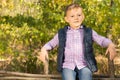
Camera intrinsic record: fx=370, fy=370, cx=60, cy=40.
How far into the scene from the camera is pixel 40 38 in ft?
19.9

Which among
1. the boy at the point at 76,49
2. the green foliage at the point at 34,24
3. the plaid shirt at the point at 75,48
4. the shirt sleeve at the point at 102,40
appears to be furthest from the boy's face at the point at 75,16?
the green foliage at the point at 34,24

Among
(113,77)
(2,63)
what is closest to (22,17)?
(2,63)

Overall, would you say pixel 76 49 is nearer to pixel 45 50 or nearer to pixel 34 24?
pixel 45 50

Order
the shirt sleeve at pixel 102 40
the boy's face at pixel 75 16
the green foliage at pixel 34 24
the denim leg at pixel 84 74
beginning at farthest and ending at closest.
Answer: the green foliage at pixel 34 24 → the boy's face at pixel 75 16 → the denim leg at pixel 84 74 → the shirt sleeve at pixel 102 40

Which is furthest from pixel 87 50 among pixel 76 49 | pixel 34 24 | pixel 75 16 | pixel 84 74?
pixel 34 24

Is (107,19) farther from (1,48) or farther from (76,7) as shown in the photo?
(1,48)

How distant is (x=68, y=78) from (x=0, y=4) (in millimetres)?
2395

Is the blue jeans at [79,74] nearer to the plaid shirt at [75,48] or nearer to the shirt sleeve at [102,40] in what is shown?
the plaid shirt at [75,48]

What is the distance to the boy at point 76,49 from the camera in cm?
435

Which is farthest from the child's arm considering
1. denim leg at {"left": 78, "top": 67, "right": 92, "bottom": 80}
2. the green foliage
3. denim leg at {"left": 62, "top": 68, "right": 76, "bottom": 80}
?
the green foliage

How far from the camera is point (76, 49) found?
4418 millimetres

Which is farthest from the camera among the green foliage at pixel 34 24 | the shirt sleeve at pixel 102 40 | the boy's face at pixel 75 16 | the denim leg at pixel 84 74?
the green foliage at pixel 34 24

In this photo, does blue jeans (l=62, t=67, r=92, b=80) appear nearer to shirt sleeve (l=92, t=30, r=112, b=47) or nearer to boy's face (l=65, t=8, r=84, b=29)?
shirt sleeve (l=92, t=30, r=112, b=47)

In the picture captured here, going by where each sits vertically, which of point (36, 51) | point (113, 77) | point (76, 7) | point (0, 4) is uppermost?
point (0, 4)
